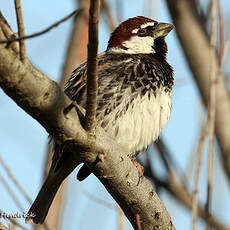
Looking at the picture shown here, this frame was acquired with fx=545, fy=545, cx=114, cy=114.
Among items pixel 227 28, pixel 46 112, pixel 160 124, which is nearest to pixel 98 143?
pixel 46 112

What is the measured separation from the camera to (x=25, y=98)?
8.04 feet

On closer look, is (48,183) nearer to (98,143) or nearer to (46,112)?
(98,143)

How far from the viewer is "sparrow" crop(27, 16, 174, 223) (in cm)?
396

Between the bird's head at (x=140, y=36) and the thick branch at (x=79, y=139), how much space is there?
1.89 meters

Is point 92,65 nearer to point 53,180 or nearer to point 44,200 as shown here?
point 53,180

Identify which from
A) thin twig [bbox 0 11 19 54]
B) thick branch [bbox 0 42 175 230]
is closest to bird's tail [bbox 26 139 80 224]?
thick branch [bbox 0 42 175 230]

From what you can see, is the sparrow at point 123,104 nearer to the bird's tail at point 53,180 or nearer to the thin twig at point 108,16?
the bird's tail at point 53,180

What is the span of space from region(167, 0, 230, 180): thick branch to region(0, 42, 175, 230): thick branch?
221 centimetres

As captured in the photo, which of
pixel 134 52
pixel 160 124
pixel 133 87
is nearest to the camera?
pixel 133 87

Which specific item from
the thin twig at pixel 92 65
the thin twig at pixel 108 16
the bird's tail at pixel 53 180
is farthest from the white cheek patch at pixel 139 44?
the thin twig at pixel 92 65

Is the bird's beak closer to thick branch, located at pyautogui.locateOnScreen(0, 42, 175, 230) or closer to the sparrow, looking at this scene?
the sparrow

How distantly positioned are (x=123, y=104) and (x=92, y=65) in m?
1.42

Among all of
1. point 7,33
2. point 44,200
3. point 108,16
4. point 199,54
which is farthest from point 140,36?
point 7,33

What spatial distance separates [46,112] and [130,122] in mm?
1512
